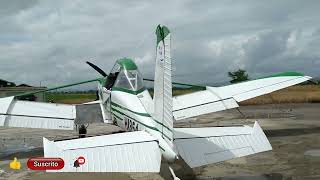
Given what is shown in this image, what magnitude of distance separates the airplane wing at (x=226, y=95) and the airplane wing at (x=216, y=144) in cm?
629

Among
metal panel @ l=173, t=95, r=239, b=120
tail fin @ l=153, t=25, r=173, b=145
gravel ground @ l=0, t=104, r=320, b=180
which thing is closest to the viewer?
tail fin @ l=153, t=25, r=173, b=145

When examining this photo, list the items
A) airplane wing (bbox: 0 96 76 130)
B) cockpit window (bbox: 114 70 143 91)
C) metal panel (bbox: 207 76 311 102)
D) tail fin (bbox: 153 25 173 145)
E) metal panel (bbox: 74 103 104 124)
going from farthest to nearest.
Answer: metal panel (bbox: 207 76 311 102) < metal panel (bbox: 74 103 104 124) < airplane wing (bbox: 0 96 76 130) < cockpit window (bbox: 114 70 143 91) < tail fin (bbox: 153 25 173 145)

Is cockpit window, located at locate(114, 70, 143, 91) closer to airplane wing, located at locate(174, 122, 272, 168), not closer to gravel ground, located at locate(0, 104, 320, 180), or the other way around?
gravel ground, located at locate(0, 104, 320, 180)

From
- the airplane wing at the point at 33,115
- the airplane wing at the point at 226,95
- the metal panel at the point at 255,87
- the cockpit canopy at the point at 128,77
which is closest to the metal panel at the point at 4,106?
the airplane wing at the point at 33,115

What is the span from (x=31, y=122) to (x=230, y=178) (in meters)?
7.28

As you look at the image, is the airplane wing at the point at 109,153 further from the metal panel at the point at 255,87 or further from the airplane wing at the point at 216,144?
the metal panel at the point at 255,87

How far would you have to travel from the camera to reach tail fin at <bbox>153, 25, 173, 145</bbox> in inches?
243

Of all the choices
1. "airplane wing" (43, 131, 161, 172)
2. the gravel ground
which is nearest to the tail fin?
"airplane wing" (43, 131, 161, 172)

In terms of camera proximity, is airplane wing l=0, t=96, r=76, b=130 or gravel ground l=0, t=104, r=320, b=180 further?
airplane wing l=0, t=96, r=76, b=130

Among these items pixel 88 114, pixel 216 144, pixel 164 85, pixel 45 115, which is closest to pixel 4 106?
pixel 45 115

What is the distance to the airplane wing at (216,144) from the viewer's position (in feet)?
21.6

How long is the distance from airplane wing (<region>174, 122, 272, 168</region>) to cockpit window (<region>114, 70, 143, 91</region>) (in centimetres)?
319
